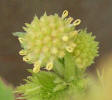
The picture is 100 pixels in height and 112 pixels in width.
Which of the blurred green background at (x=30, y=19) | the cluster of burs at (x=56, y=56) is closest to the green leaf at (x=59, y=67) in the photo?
the cluster of burs at (x=56, y=56)

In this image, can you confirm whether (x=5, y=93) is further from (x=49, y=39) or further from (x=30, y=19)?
(x=30, y=19)

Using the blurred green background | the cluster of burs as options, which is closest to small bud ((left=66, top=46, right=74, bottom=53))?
the cluster of burs

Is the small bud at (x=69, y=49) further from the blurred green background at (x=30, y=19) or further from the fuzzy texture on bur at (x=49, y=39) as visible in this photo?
the blurred green background at (x=30, y=19)

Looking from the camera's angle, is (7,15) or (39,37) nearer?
(39,37)

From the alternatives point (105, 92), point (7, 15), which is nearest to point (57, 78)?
point (105, 92)

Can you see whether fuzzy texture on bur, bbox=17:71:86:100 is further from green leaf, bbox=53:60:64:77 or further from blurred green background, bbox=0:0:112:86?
blurred green background, bbox=0:0:112:86

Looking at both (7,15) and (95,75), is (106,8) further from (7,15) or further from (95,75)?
(95,75)
